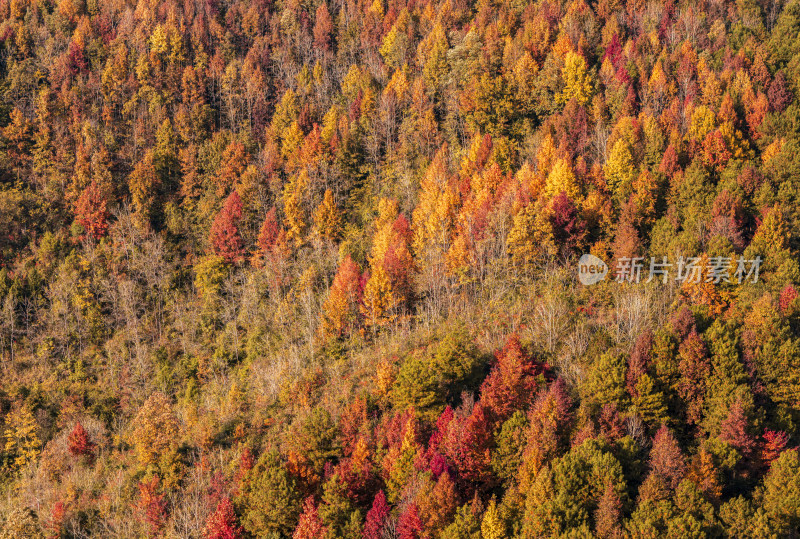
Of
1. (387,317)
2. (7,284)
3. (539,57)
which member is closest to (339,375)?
(387,317)

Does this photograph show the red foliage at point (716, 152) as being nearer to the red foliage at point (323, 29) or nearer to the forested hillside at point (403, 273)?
the forested hillside at point (403, 273)

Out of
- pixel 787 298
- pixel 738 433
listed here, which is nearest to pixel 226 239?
pixel 787 298

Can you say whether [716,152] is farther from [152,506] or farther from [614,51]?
[152,506]

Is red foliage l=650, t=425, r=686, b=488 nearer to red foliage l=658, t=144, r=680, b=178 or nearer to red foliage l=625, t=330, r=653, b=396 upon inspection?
red foliage l=625, t=330, r=653, b=396

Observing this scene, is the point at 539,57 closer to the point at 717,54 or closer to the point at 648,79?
the point at 648,79

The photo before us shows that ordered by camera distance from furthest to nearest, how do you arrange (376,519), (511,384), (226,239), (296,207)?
1. (296,207)
2. (226,239)
3. (511,384)
4. (376,519)
